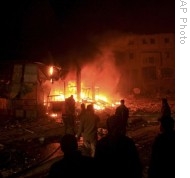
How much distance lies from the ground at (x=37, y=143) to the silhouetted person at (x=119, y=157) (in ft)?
14.2

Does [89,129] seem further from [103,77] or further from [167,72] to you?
[167,72]

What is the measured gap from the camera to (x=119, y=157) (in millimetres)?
4867

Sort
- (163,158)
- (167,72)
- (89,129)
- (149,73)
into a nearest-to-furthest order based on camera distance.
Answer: (163,158) < (89,129) < (167,72) < (149,73)

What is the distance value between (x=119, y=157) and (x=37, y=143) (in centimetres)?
951

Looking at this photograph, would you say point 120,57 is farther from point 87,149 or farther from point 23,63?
point 87,149

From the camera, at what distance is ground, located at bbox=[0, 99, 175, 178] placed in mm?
10227

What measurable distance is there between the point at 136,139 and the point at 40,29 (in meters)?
22.0

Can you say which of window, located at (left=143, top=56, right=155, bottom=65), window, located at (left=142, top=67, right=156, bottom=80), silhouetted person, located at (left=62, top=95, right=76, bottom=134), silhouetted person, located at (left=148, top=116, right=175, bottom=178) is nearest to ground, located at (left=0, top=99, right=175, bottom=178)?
silhouetted person, located at (left=62, top=95, right=76, bottom=134)

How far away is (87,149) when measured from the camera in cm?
1025

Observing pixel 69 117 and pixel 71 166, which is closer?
pixel 71 166

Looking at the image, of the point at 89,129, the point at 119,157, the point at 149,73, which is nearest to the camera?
the point at 119,157

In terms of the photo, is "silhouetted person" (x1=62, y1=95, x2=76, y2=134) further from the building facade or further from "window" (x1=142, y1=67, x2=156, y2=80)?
"window" (x1=142, y1=67, x2=156, y2=80)

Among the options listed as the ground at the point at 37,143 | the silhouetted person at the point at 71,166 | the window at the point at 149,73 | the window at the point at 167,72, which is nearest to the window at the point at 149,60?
the window at the point at 149,73

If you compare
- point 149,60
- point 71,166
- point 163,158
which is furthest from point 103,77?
point 71,166
